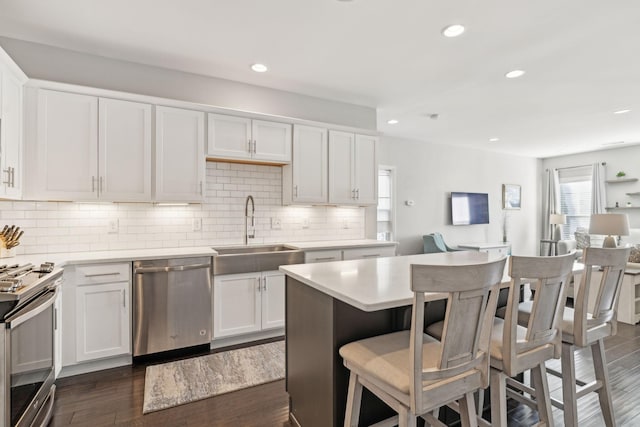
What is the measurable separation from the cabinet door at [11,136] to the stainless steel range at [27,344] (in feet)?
2.39

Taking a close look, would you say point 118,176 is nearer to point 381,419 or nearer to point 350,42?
point 350,42

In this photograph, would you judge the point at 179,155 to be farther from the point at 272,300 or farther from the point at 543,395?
the point at 543,395

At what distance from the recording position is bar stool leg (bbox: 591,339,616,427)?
1.92 m

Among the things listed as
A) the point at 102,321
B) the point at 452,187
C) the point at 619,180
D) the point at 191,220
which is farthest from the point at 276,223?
the point at 619,180

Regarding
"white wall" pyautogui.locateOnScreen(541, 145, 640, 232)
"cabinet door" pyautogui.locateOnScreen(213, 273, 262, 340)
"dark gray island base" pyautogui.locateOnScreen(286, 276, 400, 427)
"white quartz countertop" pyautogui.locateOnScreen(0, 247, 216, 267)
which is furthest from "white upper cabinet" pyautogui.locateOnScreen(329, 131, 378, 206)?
"white wall" pyautogui.locateOnScreen(541, 145, 640, 232)

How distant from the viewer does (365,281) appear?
1704 mm

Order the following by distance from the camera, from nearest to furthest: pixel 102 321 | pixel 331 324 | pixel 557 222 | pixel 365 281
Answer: pixel 331 324
pixel 365 281
pixel 102 321
pixel 557 222

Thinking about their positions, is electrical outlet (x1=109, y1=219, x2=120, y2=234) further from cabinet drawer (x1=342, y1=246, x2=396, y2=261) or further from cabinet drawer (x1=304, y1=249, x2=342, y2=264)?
cabinet drawer (x1=342, y1=246, x2=396, y2=261)

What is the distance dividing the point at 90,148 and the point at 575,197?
9462 mm

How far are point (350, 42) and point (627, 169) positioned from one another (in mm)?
7404

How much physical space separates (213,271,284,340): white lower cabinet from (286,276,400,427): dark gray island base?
53.7 inches

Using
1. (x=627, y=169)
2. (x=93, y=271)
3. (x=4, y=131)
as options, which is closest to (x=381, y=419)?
(x=93, y=271)

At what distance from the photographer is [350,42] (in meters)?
2.79

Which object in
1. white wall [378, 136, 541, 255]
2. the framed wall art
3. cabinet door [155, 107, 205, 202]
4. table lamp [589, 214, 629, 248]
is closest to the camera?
cabinet door [155, 107, 205, 202]
